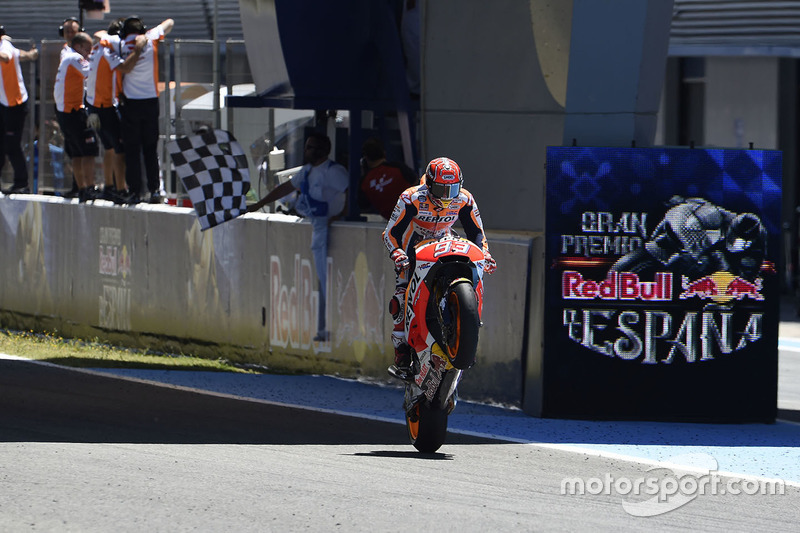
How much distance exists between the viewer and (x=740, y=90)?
73.1 feet

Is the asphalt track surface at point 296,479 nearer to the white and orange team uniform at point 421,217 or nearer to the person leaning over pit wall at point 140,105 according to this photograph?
the white and orange team uniform at point 421,217

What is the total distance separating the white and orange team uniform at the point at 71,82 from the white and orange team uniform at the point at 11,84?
3.41 ft

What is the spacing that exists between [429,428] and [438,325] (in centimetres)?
67

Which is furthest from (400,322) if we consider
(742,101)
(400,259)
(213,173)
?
(742,101)

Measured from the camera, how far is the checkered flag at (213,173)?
45.8 feet

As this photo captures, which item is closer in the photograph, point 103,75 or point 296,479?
point 296,479

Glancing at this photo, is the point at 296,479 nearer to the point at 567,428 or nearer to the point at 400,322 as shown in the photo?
the point at 400,322

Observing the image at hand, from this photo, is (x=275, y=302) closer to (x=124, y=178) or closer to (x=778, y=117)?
(x=124, y=178)

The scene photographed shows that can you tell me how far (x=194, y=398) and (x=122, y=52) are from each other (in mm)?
5110

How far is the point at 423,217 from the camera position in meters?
9.15

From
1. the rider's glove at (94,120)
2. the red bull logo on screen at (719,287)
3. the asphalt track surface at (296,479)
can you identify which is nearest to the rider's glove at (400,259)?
the asphalt track surface at (296,479)

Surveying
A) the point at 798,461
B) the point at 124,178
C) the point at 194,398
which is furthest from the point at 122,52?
the point at 798,461

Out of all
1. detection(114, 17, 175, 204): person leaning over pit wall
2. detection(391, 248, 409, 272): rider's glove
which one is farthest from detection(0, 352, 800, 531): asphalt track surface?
detection(114, 17, 175, 204): person leaning over pit wall

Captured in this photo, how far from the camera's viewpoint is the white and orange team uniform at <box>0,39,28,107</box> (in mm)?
16672
